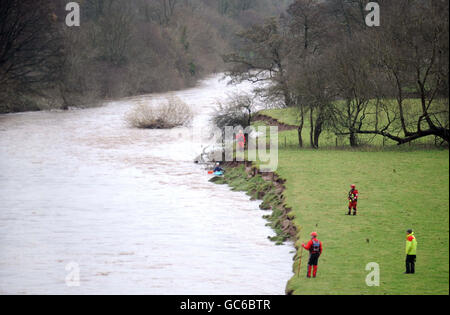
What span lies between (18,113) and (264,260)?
6133 centimetres

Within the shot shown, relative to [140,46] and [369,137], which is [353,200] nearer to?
[369,137]

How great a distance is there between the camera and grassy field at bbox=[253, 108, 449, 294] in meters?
18.7

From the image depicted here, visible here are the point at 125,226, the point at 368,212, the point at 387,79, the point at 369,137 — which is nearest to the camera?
the point at 368,212

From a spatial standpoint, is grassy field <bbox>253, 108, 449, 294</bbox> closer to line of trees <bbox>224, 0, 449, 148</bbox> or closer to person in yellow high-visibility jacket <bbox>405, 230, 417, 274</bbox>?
person in yellow high-visibility jacket <bbox>405, 230, 417, 274</bbox>

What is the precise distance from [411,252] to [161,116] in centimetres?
5238

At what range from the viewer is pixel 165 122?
6844 cm

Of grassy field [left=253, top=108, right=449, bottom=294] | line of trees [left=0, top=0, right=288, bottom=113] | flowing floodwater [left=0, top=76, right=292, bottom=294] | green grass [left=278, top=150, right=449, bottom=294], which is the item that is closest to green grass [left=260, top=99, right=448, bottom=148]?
grassy field [left=253, top=108, right=449, bottom=294]

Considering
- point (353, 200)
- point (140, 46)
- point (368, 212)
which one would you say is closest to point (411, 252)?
point (353, 200)

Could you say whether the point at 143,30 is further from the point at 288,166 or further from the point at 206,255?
the point at 206,255

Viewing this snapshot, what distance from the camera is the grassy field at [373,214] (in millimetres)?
18734

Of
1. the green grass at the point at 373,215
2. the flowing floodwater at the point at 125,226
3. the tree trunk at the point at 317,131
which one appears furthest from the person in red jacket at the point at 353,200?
the tree trunk at the point at 317,131

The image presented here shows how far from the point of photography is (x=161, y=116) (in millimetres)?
68188
